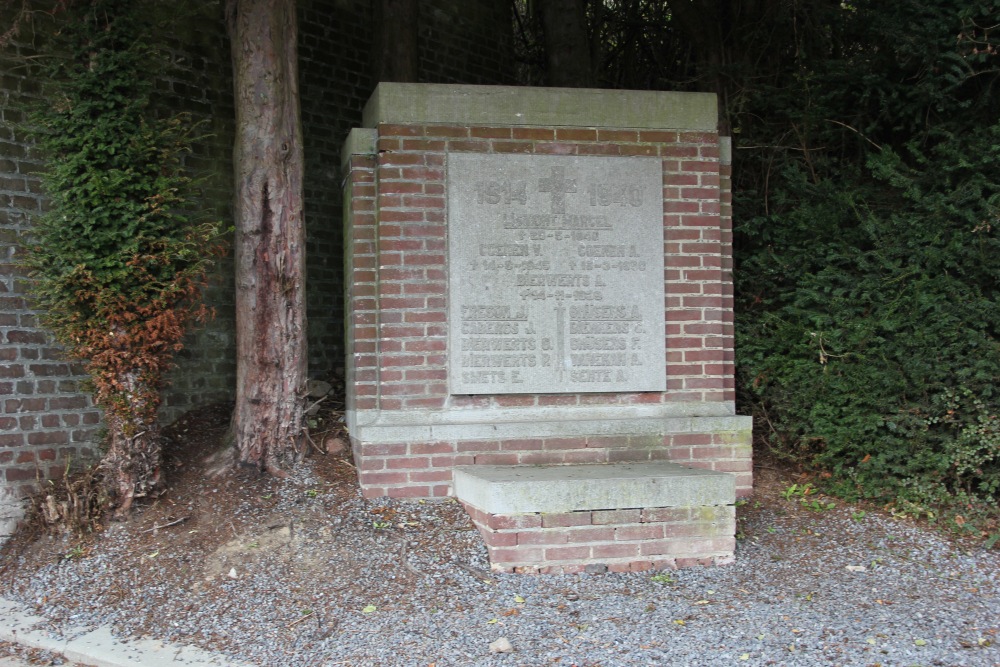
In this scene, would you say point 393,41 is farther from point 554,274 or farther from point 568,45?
point 554,274

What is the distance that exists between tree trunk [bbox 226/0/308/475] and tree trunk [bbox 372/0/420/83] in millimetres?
2772

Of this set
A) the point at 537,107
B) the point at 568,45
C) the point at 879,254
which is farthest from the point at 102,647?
the point at 568,45


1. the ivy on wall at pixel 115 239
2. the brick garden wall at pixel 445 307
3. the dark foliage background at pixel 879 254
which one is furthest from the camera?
the brick garden wall at pixel 445 307

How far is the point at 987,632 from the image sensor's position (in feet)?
12.7

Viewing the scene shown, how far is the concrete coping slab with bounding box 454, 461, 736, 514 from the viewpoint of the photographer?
4.55 m

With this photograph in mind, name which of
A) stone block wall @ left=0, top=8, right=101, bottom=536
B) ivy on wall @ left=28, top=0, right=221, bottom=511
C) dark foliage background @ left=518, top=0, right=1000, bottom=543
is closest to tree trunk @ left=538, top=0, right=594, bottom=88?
dark foliage background @ left=518, top=0, right=1000, bottom=543

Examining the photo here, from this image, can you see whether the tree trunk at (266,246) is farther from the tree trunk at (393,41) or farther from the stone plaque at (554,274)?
the tree trunk at (393,41)

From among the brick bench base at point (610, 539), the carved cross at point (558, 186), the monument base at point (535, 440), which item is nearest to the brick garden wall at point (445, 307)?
the monument base at point (535, 440)

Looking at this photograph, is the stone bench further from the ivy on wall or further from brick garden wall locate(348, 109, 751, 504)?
the ivy on wall

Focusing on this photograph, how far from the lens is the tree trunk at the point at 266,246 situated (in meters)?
5.52

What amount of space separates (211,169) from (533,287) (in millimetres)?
3295

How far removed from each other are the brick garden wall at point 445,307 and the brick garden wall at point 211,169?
1253mm

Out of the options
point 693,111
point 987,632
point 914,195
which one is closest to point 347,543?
point 987,632

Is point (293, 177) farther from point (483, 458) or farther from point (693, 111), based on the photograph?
point (693, 111)
